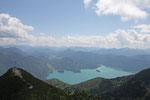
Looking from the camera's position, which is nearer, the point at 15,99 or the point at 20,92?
the point at 15,99

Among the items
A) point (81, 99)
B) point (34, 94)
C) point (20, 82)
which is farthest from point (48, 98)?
point (81, 99)

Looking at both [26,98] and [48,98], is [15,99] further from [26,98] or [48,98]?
[48,98]

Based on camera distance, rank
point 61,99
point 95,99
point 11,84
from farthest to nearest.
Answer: point 95,99 → point 11,84 → point 61,99

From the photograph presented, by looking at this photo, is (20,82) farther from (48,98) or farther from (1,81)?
(48,98)

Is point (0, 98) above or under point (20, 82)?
under

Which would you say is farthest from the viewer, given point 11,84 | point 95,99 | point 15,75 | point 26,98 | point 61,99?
point 95,99

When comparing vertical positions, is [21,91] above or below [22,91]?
below

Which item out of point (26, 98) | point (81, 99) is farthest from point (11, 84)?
point (81, 99)

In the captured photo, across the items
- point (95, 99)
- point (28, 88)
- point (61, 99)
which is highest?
point (28, 88)

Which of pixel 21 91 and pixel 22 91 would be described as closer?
pixel 22 91

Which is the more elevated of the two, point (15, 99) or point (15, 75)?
point (15, 75)
